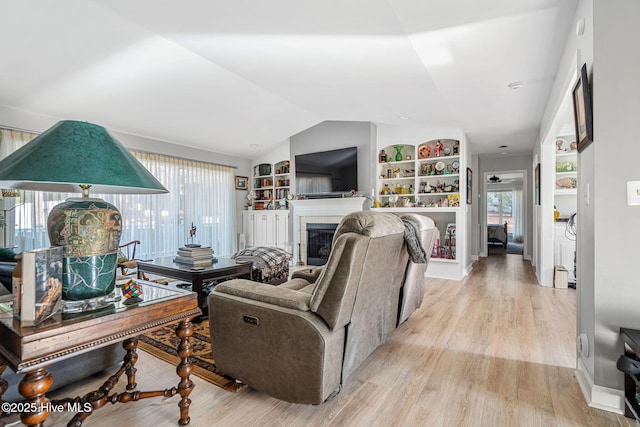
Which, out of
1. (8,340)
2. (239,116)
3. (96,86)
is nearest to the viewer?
(8,340)

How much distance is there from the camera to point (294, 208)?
21.7 ft

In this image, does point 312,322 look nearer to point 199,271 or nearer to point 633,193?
point 633,193

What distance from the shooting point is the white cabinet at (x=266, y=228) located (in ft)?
22.5

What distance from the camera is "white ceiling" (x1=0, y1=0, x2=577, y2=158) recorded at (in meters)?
2.36

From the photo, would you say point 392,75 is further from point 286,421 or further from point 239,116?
point 286,421

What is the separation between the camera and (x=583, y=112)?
182 cm

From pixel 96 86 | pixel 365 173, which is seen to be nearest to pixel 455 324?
pixel 365 173

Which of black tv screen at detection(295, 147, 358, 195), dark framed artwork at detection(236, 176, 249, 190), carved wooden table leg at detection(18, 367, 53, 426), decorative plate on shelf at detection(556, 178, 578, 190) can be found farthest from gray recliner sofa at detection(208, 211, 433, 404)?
dark framed artwork at detection(236, 176, 249, 190)

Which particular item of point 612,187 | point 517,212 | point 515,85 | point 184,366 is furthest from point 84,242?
point 517,212

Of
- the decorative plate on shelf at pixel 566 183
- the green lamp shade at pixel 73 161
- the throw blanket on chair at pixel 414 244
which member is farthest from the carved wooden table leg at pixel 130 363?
the decorative plate on shelf at pixel 566 183

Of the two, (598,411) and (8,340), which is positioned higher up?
(8,340)

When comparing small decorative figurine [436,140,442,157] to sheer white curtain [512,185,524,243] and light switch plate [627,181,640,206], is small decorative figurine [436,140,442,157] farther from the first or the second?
sheer white curtain [512,185,524,243]

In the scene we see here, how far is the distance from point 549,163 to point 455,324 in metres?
3.06

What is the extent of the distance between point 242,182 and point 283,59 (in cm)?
438
